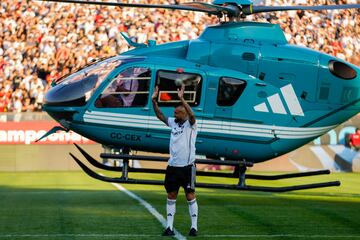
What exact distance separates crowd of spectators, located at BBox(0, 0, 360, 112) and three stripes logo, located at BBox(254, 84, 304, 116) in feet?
61.1

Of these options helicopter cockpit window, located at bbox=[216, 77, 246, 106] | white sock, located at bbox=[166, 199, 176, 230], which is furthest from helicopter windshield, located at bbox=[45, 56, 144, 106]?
white sock, located at bbox=[166, 199, 176, 230]

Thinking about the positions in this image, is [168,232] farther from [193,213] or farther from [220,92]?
[220,92]

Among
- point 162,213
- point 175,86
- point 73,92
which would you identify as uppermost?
point 175,86

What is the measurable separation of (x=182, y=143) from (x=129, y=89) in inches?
180

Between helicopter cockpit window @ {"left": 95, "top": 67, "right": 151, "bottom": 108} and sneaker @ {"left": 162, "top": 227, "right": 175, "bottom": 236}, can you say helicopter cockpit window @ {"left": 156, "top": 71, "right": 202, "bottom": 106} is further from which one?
sneaker @ {"left": 162, "top": 227, "right": 175, "bottom": 236}

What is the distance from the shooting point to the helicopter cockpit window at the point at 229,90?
66.5 ft

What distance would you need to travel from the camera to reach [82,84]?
2028cm

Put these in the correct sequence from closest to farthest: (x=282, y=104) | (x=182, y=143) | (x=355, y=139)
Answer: (x=182, y=143)
(x=282, y=104)
(x=355, y=139)

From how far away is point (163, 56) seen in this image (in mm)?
20547

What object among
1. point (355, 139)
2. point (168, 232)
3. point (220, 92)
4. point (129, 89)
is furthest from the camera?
point (355, 139)

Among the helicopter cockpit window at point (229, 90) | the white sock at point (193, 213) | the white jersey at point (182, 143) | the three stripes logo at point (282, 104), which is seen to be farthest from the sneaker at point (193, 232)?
the three stripes logo at point (282, 104)

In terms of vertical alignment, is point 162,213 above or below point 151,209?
above

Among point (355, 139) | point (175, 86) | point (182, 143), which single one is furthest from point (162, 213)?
point (355, 139)

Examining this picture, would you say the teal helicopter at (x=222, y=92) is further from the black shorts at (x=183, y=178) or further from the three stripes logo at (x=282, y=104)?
the black shorts at (x=183, y=178)
